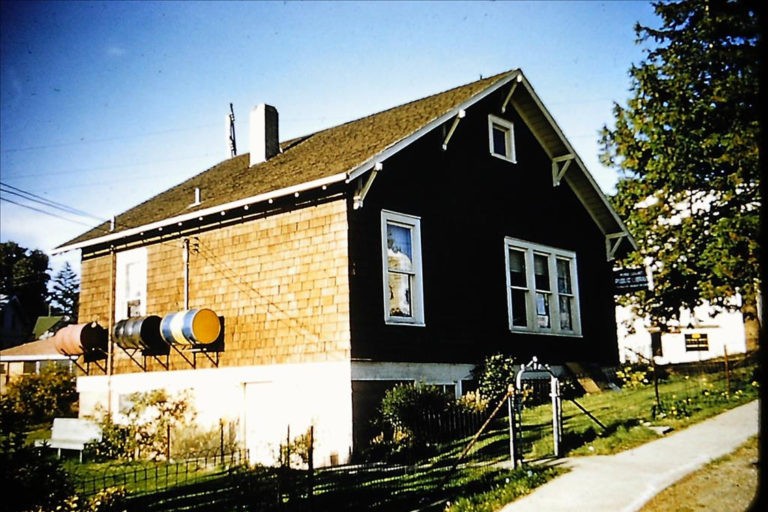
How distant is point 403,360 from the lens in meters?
15.2

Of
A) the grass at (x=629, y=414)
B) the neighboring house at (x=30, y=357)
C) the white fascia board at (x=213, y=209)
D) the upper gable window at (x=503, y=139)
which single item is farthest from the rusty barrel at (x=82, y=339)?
the neighboring house at (x=30, y=357)

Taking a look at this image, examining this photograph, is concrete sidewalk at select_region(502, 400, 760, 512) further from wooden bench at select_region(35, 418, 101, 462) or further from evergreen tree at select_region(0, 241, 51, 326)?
evergreen tree at select_region(0, 241, 51, 326)

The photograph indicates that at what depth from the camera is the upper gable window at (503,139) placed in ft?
63.7

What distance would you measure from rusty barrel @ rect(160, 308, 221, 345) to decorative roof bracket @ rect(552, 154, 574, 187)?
11.3 meters

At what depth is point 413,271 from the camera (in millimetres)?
15930

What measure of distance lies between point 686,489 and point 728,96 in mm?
20033

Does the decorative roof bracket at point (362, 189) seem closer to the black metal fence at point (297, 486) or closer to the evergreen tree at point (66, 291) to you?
the black metal fence at point (297, 486)

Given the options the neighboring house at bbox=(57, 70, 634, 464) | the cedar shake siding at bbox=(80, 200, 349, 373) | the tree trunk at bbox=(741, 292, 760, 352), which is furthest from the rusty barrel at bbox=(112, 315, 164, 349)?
the tree trunk at bbox=(741, 292, 760, 352)

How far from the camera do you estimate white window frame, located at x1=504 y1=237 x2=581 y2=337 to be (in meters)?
19.2

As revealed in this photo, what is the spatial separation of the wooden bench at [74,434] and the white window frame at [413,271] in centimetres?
765

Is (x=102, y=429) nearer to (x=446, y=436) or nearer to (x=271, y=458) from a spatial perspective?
(x=271, y=458)

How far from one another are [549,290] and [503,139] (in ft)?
15.5

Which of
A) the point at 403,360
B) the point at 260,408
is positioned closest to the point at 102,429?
the point at 260,408

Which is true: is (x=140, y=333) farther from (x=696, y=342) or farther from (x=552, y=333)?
(x=696, y=342)
